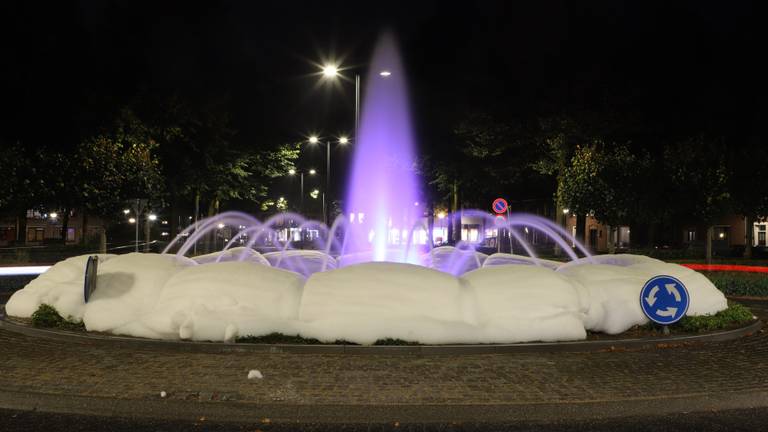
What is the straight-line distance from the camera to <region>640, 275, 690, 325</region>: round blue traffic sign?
33.4ft

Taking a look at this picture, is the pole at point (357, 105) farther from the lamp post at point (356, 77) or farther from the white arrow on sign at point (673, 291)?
the white arrow on sign at point (673, 291)

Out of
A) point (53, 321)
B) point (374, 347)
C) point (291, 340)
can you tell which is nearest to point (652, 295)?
point (374, 347)

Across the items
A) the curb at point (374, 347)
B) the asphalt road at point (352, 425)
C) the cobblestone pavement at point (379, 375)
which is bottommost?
the asphalt road at point (352, 425)

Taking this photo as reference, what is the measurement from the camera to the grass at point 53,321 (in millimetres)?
10828

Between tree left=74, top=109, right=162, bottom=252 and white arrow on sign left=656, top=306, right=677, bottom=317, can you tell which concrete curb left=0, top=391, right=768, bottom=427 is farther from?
tree left=74, top=109, right=162, bottom=252

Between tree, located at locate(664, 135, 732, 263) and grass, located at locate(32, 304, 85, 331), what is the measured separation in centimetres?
2433

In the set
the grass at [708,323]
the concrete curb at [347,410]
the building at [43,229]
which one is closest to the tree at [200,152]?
the concrete curb at [347,410]

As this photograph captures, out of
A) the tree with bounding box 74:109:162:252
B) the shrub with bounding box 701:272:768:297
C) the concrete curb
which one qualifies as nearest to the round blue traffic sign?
the concrete curb

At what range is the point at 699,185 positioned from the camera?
27594mm

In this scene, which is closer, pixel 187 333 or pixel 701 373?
pixel 701 373

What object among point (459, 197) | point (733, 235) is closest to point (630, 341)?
point (459, 197)

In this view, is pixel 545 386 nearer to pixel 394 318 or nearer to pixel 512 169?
pixel 394 318

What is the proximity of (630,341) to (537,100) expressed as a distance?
90.7ft

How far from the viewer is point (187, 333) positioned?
9438 millimetres
